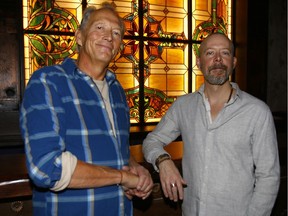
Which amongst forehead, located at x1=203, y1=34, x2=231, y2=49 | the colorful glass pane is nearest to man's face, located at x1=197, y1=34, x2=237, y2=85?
Result: forehead, located at x1=203, y1=34, x2=231, y2=49

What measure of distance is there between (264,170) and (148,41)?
3.53 meters

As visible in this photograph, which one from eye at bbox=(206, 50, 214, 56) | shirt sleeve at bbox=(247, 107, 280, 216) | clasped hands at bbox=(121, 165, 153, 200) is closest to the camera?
clasped hands at bbox=(121, 165, 153, 200)

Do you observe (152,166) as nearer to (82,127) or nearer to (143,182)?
(143,182)

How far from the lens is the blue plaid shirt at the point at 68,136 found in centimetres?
111

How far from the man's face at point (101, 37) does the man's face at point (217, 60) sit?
0.51 meters

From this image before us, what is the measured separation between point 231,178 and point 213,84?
51 centimetres

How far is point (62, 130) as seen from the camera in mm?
1214

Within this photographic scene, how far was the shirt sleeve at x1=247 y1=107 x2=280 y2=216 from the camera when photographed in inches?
57.2

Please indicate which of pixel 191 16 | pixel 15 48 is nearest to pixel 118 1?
pixel 191 16

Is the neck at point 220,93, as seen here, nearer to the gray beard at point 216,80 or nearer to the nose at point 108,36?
the gray beard at point 216,80

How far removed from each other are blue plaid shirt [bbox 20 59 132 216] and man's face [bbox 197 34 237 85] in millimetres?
561

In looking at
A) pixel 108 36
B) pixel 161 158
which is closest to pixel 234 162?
pixel 161 158

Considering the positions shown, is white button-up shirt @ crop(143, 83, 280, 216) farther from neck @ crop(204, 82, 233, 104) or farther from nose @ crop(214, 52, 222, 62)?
nose @ crop(214, 52, 222, 62)

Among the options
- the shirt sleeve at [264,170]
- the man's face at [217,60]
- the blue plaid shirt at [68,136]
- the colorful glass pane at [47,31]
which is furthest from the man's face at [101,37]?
the colorful glass pane at [47,31]
